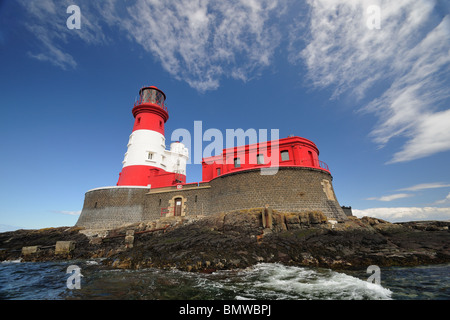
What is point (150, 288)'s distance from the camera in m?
6.44

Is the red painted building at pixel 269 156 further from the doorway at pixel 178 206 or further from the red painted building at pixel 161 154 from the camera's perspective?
the doorway at pixel 178 206

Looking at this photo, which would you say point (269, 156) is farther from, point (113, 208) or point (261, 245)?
point (113, 208)

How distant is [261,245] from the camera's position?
11.1m

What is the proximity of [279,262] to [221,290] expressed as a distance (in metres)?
4.83

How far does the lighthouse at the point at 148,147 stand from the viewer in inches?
831

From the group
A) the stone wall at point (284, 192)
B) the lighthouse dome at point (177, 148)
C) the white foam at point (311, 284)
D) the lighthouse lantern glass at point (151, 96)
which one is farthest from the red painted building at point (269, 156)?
the lighthouse dome at point (177, 148)

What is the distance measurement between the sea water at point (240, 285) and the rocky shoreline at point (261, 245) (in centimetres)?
99

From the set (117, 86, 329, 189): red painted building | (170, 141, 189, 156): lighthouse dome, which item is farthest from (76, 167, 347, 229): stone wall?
(170, 141, 189, 156): lighthouse dome

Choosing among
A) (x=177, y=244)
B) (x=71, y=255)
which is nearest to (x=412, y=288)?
(x=177, y=244)

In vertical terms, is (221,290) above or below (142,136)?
below

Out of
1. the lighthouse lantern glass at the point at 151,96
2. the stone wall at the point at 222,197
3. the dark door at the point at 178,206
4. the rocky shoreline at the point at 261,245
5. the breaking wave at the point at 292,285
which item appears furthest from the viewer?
the lighthouse lantern glass at the point at 151,96

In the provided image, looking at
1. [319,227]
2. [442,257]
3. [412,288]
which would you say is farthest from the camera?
[319,227]
